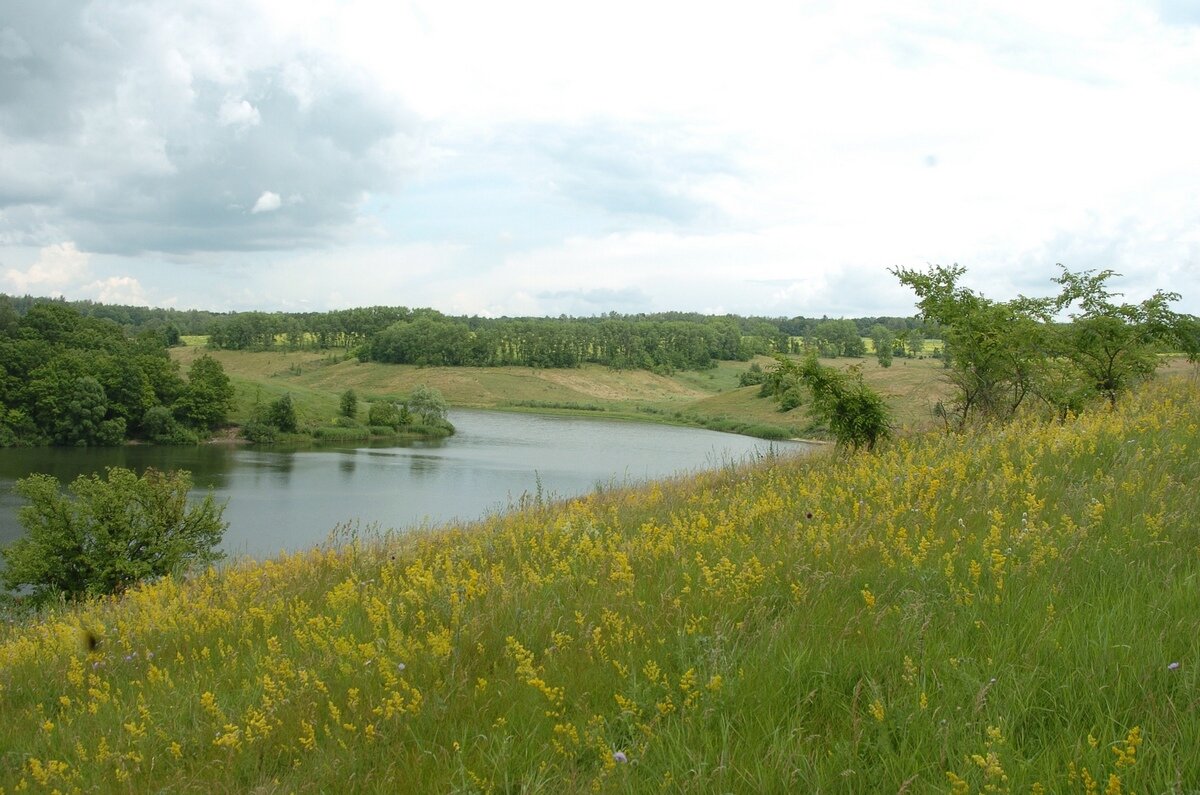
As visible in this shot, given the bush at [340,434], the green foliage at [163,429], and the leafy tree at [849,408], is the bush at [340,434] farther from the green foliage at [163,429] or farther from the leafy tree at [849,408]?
the leafy tree at [849,408]

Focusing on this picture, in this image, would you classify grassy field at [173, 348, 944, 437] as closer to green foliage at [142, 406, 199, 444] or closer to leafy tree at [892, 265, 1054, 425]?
green foliage at [142, 406, 199, 444]

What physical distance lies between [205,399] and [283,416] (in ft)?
26.2

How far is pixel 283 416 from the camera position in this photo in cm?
8775

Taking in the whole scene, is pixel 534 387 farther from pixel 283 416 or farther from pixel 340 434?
pixel 283 416

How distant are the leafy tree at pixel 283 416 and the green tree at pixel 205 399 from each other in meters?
4.54

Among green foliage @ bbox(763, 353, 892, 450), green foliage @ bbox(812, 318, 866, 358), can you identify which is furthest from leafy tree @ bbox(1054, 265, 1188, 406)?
green foliage @ bbox(812, 318, 866, 358)

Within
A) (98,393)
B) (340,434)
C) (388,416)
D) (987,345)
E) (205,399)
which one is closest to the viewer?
(987,345)

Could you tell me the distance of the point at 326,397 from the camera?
10125cm

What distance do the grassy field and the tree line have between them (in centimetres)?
507

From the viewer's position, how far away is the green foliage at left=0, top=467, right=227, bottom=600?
22969 millimetres

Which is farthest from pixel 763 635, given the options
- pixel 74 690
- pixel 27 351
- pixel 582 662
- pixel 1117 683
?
pixel 27 351

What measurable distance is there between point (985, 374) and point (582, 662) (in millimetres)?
13899

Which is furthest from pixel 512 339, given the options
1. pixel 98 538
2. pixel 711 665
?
pixel 711 665

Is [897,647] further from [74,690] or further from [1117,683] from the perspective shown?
[74,690]
